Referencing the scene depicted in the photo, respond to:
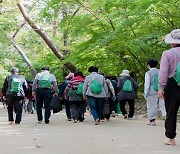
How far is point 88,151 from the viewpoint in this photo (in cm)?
652

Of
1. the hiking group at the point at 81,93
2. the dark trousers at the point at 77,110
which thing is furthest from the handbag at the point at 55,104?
the dark trousers at the point at 77,110

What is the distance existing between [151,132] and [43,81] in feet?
13.6

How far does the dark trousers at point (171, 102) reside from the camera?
21.2 ft

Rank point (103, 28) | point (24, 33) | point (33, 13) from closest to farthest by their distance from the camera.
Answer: point (103, 28) → point (33, 13) → point (24, 33)

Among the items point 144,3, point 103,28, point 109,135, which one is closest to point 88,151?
point 109,135

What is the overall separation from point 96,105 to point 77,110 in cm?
111

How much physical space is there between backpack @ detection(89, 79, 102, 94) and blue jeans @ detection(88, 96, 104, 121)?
25 cm

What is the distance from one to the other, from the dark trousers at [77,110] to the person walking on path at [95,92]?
896mm

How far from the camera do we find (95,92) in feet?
38.2

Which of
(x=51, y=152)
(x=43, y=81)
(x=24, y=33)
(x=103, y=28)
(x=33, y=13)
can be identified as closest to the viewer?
(x=51, y=152)

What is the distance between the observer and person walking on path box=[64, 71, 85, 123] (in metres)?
12.6

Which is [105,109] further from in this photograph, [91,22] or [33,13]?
[33,13]

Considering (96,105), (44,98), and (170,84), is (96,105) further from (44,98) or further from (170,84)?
(170,84)

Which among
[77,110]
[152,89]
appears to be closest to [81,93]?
[77,110]
